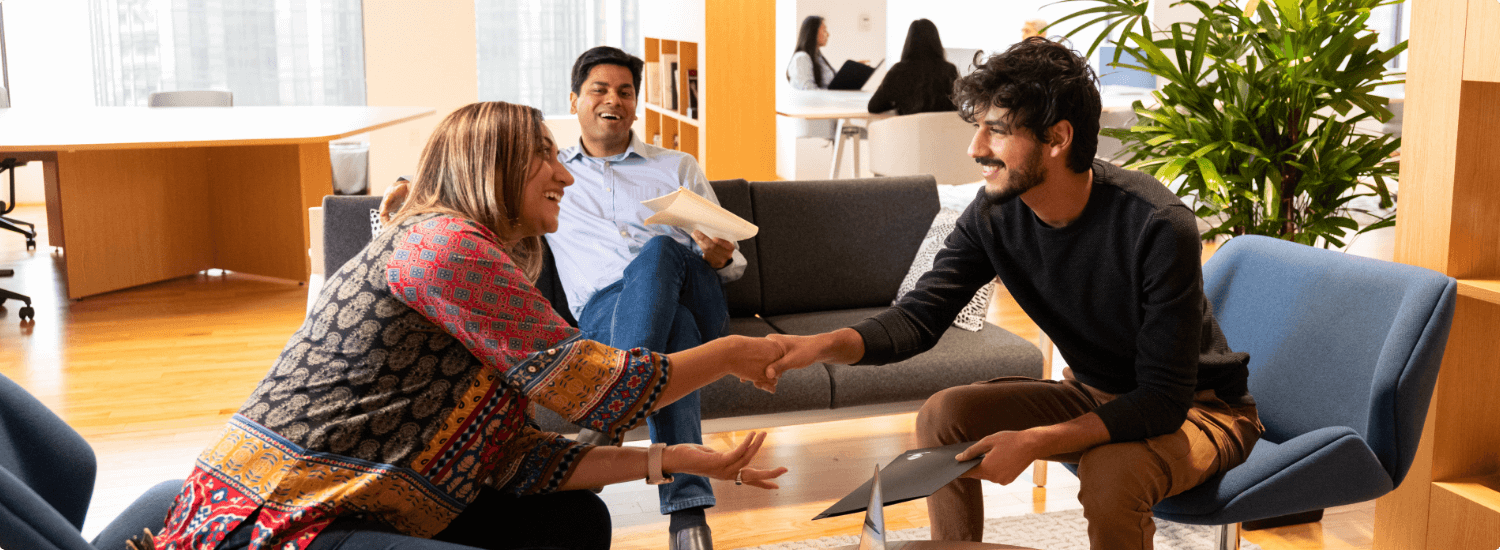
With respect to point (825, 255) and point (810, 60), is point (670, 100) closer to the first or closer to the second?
point (810, 60)

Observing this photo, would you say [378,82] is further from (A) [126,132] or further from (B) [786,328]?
(B) [786,328]

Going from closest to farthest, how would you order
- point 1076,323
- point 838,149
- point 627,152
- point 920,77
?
1. point 1076,323
2. point 627,152
3. point 920,77
4. point 838,149

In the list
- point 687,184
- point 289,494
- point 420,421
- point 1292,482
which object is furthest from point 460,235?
point 687,184

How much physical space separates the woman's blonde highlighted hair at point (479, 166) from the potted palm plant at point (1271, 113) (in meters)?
1.44

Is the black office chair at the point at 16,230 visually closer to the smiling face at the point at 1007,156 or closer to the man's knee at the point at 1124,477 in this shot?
the smiling face at the point at 1007,156

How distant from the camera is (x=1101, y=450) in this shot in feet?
5.68

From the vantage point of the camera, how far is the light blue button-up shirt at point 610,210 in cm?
286

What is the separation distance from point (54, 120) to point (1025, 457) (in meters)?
5.95

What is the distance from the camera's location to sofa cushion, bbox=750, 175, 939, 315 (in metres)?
3.17

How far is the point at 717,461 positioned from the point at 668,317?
0.85 m

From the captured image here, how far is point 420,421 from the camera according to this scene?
4.75ft

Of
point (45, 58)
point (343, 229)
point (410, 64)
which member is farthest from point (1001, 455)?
point (45, 58)

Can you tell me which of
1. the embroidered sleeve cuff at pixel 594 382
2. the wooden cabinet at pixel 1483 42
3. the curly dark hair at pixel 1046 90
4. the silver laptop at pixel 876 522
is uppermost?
the wooden cabinet at pixel 1483 42

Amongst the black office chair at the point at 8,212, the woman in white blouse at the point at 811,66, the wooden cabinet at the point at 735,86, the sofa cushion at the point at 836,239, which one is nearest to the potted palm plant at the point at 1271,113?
the sofa cushion at the point at 836,239
